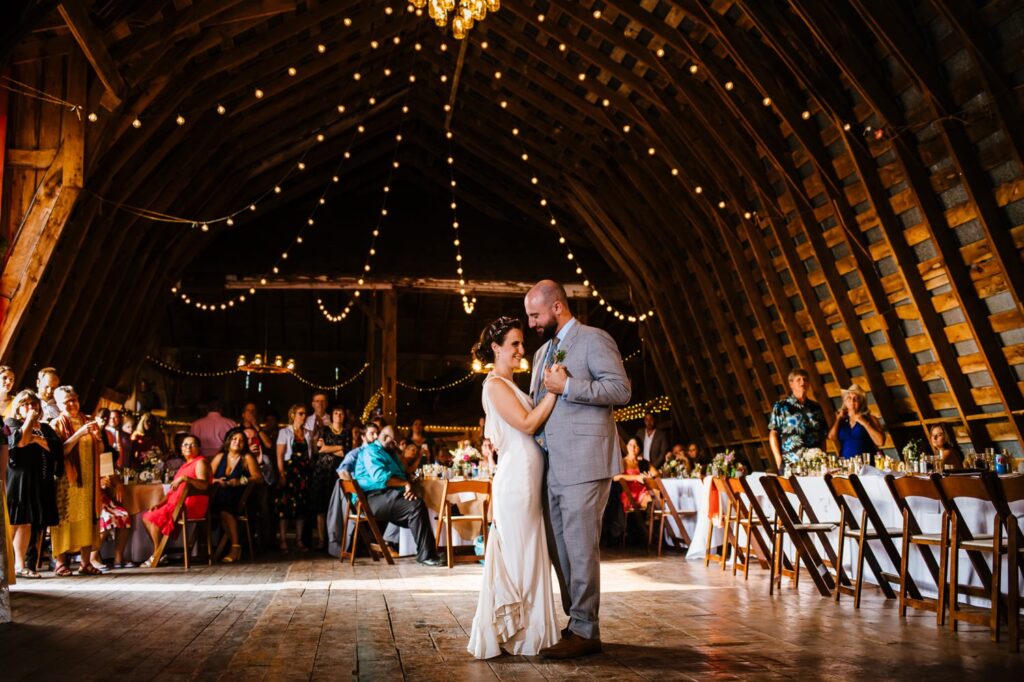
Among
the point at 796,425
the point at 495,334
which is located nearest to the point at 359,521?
the point at 796,425

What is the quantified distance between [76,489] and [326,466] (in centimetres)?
274

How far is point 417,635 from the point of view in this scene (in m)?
4.05

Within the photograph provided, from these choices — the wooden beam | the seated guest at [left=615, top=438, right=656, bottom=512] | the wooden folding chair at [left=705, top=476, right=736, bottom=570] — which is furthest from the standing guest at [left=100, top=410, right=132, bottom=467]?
the wooden folding chair at [left=705, top=476, right=736, bottom=570]

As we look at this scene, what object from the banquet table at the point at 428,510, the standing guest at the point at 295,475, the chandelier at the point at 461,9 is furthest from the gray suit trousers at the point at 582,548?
the standing guest at the point at 295,475

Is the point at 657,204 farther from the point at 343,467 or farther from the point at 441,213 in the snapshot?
the point at 343,467

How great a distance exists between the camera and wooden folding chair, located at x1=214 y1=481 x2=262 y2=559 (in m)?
7.91

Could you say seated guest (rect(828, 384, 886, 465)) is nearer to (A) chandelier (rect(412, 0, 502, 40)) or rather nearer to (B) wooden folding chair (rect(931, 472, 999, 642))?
(B) wooden folding chair (rect(931, 472, 999, 642))

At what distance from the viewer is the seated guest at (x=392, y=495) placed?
7.80 metres

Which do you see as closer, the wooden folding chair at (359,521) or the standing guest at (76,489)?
the standing guest at (76,489)

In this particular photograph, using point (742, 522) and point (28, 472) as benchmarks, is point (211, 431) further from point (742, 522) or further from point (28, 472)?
point (742, 522)

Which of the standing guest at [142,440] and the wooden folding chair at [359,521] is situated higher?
the standing guest at [142,440]

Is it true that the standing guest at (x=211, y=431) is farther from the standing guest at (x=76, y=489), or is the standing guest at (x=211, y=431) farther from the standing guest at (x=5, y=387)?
the standing guest at (x=5, y=387)

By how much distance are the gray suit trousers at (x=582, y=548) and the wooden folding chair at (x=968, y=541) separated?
1542 millimetres

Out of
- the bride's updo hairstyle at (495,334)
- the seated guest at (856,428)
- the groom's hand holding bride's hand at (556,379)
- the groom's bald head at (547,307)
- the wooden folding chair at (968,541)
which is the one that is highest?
the groom's bald head at (547,307)
